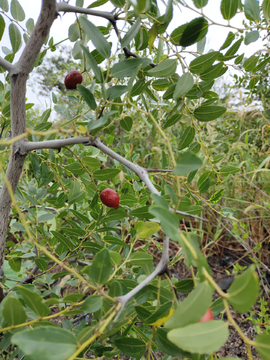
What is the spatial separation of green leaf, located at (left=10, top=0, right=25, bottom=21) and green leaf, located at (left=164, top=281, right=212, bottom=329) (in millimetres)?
612

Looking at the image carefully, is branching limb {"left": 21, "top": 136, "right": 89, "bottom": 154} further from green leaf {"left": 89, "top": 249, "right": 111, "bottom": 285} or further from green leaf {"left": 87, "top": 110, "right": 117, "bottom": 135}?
green leaf {"left": 89, "top": 249, "right": 111, "bottom": 285}

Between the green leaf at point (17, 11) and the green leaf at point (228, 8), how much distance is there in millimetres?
402

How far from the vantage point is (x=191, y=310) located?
0.63 ft

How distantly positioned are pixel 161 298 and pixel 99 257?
0.12 metres

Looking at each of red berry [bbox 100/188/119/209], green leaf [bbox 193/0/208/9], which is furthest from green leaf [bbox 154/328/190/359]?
green leaf [bbox 193/0/208/9]

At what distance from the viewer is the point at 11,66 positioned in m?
0.38

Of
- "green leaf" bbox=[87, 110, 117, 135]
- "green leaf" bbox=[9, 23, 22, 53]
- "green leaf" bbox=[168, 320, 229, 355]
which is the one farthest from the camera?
"green leaf" bbox=[9, 23, 22, 53]

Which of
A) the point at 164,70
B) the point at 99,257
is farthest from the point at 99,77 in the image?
the point at 99,257

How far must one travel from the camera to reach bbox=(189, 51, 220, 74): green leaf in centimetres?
39

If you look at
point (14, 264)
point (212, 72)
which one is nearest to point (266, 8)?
point (212, 72)

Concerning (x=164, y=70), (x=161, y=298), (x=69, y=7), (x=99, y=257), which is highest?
(x=69, y=7)

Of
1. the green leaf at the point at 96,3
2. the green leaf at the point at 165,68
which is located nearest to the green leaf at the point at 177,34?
the green leaf at the point at 165,68

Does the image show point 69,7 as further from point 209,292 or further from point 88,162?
point 209,292

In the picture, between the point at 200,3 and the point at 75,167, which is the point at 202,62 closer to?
the point at 200,3
